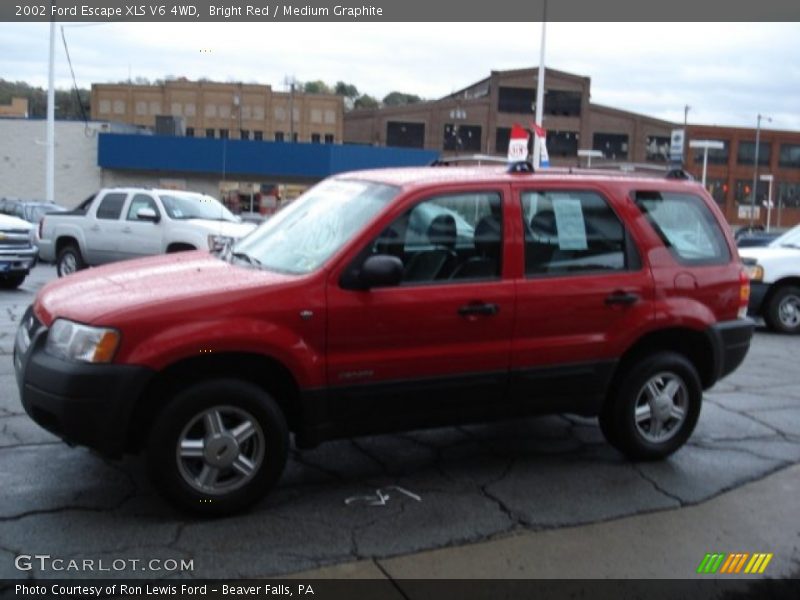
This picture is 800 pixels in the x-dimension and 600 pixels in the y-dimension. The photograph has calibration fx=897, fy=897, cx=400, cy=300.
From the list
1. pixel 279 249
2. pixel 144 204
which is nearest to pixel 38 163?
pixel 144 204

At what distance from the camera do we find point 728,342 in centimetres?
614

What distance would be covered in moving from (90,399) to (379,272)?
5.29ft

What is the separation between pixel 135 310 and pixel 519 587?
2.31m

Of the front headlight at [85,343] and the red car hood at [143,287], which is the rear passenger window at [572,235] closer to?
the red car hood at [143,287]

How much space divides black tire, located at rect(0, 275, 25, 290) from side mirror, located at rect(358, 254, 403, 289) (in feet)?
39.3

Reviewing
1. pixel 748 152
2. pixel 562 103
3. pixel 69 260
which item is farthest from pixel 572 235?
pixel 748 152

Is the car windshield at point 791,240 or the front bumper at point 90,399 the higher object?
the car windshield at point 791,240

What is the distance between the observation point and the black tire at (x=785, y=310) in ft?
41.5

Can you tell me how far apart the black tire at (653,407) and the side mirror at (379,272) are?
6.17 feet

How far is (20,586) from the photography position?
3918 millimetres

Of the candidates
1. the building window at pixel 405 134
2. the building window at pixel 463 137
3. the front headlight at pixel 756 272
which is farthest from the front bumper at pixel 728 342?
the building window at pixel 405 134

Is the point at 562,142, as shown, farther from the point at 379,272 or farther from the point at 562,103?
the point at 379,272

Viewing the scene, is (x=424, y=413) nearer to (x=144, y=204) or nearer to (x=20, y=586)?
(x=20, y=586)

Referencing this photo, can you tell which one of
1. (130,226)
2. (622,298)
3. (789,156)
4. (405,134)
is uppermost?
(789,156)
